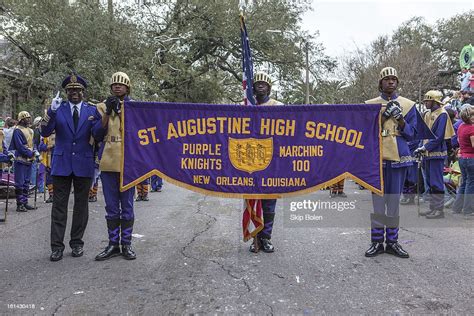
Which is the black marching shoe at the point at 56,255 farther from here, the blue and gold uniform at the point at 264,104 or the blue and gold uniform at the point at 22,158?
the blue and gold uniform at the point at 22,158

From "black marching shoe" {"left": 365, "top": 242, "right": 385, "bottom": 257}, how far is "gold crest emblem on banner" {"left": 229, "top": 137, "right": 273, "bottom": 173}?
5.12ft

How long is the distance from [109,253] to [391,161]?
11.2ft

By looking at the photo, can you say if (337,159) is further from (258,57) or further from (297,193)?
(258,57)

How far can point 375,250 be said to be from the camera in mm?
5016

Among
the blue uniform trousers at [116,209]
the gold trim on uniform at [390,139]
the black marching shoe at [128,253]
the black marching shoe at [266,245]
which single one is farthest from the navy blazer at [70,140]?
the gold trim on uniform at [390,139]

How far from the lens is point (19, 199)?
877 cm

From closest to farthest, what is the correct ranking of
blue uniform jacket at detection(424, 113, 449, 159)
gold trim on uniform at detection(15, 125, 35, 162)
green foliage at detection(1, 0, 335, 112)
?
1. blue uniform jacket at detection(424, 113, 449, 159)
2. gold trim on uniform at detection(15, 125, 35, 162)
3. green foliage at detection(1, 0, 335, 112)

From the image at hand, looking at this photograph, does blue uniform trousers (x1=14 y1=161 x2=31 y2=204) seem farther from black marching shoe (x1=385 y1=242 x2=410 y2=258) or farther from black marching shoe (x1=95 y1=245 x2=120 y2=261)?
black marching shoe (x1=385 y1=242 x2=410 y2=258)

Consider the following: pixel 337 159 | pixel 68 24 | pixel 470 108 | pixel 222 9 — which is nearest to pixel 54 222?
pixel 337 159

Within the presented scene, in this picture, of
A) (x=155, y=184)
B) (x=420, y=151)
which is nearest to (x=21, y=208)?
(x=155, y=184)

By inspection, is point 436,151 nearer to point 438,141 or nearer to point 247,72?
point 438,141

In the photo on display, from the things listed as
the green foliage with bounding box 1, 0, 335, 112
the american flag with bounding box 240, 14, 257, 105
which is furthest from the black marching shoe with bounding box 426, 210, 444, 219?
the green foliage with bounding box 1, 0, 335, 112

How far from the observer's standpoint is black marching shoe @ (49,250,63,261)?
4852mm

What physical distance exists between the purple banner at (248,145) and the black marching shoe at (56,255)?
1.19 meters
